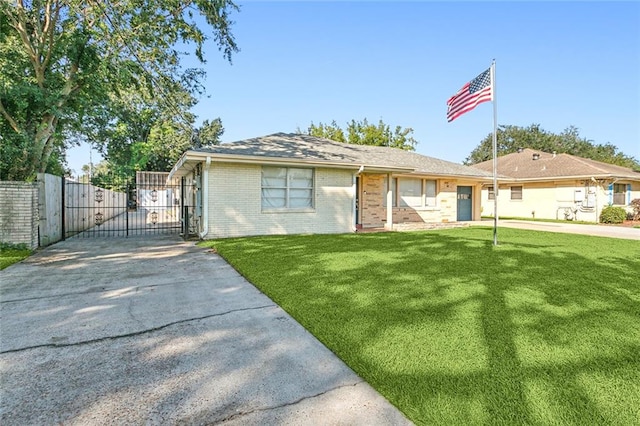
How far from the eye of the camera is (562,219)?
19938 millimetres

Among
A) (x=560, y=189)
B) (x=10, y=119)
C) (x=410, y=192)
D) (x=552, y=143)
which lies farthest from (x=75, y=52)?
(x=552, y=143)

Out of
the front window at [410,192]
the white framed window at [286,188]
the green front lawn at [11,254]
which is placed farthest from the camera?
the front window at [410,192]

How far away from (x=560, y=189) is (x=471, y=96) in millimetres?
14967

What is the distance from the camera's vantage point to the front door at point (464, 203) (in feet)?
60.1

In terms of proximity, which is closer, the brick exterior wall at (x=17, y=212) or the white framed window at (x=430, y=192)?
the brick exterior wall at (x=17, y=212)

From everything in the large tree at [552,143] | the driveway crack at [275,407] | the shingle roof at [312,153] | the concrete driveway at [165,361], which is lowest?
the driveway crack at [275,407]

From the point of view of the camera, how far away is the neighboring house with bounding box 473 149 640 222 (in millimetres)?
18938

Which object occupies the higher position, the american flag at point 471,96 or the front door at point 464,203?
the american flag at point 471,96

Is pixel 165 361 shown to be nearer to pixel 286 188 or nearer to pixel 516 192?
pixel 286 188

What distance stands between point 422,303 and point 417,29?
1249cm

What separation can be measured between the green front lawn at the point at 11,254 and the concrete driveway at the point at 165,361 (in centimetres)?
193

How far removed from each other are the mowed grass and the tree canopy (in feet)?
89.7

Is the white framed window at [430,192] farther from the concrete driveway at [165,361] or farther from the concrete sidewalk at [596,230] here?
the concrete driveway at [165,361]

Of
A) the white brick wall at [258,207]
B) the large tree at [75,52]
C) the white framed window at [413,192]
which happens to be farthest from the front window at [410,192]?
the large tree at [75,52]
